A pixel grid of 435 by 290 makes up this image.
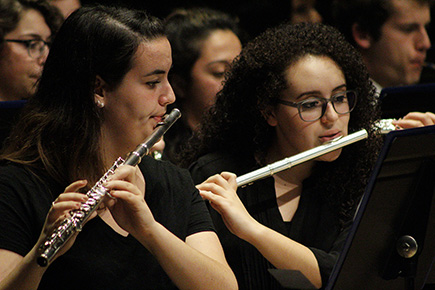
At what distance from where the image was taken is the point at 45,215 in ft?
5.87

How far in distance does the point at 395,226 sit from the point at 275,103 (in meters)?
0.80

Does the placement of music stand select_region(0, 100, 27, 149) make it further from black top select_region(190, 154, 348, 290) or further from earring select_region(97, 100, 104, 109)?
black top select_region(190, 154, 348, 290)

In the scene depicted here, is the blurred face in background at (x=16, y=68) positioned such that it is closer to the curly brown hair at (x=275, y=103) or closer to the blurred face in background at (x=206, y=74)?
the blurred face in background at (x=206, y=74)

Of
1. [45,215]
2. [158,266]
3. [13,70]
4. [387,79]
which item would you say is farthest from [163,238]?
[387,79]

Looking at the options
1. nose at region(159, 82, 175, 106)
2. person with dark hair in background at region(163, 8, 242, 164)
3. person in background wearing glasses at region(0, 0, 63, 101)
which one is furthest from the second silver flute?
person in background wearing glasses at region(0, 0, 63, 101)

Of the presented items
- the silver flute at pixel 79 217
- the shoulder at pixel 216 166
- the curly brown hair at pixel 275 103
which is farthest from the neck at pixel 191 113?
the silver flute at pixel 79 217

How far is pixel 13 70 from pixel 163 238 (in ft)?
5.03

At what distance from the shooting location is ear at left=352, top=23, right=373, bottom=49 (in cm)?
370

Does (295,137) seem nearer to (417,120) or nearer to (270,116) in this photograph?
(270,116)

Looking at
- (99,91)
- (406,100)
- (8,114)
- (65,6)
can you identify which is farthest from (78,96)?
(65,6)

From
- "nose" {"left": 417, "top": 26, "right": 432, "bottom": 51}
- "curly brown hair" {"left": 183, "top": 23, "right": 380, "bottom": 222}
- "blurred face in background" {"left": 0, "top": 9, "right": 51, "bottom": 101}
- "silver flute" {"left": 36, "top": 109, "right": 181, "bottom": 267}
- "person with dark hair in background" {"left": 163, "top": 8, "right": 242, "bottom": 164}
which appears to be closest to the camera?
"silver flute" {"left": 36, "top": 109, "right": 181, "bottom": 267}

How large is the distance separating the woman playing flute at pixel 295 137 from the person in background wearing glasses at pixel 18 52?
0.95 m

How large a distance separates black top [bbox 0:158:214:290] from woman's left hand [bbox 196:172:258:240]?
3.1 inches

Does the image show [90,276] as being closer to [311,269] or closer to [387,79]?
[311,269]
